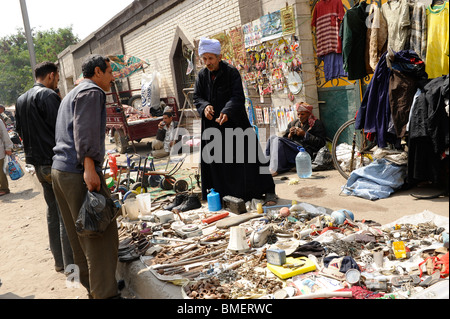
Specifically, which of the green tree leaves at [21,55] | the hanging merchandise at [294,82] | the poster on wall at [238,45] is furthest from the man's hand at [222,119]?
the green tree leaves at [21,55]

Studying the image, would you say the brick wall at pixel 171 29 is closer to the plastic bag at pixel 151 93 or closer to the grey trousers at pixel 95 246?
the plastic bag at pixel 151 93

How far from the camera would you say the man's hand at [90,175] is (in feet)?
9.90

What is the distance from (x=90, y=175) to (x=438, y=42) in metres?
4.13

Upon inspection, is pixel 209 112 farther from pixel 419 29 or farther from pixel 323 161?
pixel 419 29

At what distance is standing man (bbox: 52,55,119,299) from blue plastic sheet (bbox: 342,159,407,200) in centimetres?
331

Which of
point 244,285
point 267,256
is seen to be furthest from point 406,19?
point 244,285

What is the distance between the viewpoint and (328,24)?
6754mm

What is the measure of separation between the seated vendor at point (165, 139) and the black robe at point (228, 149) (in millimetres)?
5498

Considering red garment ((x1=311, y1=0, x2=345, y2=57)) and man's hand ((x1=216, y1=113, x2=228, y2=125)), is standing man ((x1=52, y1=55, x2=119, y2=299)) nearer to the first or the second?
man's hand ((x1=216, y1=113, x2=228, y2=125))

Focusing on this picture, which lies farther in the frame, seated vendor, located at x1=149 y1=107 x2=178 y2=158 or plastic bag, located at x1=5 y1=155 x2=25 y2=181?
seated vendor, located at x1=149 y1=107 x2=178 y2=158

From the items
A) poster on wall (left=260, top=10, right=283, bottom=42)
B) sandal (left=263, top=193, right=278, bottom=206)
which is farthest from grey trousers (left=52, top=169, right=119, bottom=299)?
poster on wall (left=260, top=10, right=283, bottom=42)

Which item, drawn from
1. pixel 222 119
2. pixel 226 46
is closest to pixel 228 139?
pixel 222 119

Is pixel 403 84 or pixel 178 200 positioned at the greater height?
pixel 403 84

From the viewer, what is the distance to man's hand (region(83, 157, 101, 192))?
302 cm
